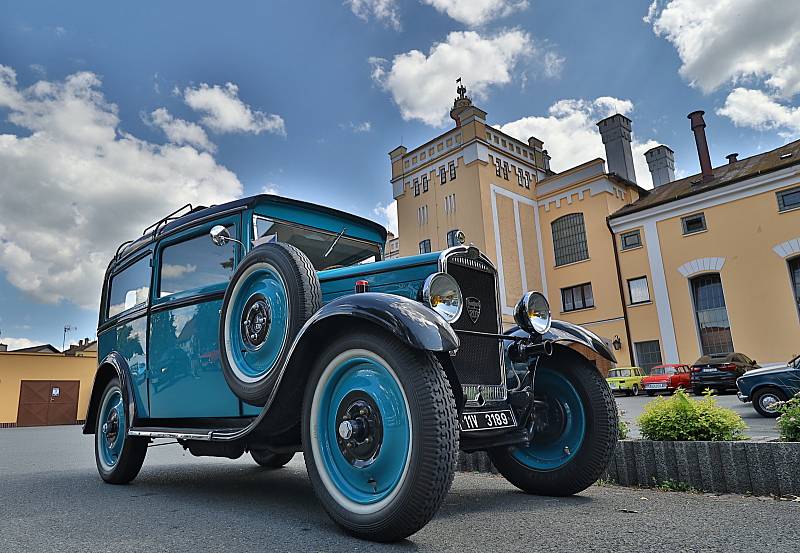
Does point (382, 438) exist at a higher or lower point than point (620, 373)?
lower

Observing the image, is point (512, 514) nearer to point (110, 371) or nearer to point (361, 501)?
point (361, 501)

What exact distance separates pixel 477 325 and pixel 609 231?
23.2 m

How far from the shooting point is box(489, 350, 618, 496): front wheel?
147 inches

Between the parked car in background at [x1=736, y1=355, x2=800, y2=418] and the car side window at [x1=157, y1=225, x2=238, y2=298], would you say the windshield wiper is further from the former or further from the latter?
the parked car in background at [x1=736, y1=355, x2=800, y2=418]

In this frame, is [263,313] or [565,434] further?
[565,434]

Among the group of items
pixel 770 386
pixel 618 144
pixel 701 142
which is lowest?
pixel 770 386

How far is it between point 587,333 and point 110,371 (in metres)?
4.61

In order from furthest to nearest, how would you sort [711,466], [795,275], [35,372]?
[35,372]
[795,275]
[711,466]

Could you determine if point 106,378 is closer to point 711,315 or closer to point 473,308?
point 473,308

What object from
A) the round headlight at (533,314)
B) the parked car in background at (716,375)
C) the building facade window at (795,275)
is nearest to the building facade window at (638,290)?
the building facade window at (795,275)

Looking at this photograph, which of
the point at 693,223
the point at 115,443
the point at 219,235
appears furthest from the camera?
the point at 693,223

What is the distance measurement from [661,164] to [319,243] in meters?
29.3

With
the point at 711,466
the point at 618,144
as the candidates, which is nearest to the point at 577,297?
the point at 618,144

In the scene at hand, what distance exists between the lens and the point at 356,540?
2.69 m
